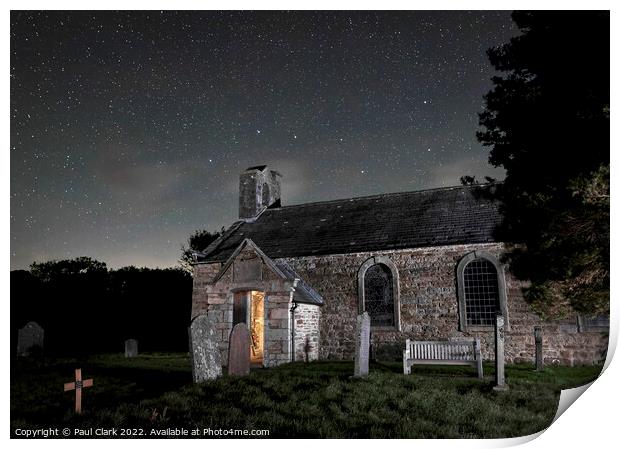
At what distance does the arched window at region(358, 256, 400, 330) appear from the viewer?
1684 centimetres

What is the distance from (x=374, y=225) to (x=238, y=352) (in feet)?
30.1

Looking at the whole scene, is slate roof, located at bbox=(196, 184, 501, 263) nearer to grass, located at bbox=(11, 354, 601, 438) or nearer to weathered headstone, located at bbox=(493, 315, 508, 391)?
weathered headstone, located at bbox=(493, 315, 508, 391)


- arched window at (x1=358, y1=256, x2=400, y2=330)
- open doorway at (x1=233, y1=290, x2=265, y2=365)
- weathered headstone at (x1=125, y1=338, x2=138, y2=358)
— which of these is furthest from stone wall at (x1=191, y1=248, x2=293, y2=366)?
weathered headstone at (x1=125, y1=338, x2=138, y2=358)

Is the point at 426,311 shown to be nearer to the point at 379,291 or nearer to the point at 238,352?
the point at 379,291

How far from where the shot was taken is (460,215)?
17484 mm

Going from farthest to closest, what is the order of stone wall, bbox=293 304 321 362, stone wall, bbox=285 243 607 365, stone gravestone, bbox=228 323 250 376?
stone wall, bbox=293 304 321 362, stone wall, bbox=285 243 607 365, stone gravestone, bbox=228 323 250 376

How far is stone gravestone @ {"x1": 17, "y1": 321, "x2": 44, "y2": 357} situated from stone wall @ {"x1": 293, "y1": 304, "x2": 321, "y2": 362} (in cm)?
1100

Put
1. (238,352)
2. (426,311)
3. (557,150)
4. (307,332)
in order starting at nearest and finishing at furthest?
(557,150) < (238,352) < (426,311) < (307,332)

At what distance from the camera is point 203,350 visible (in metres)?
10.2

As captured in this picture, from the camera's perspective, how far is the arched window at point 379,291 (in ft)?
55.3

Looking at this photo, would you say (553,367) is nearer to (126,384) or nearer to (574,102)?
(574,102)

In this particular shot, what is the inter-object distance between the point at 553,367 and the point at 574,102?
26.6 ft

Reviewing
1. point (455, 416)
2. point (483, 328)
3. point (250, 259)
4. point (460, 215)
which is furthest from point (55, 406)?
point (460, 215)

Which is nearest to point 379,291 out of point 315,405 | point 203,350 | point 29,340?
point 203,350
